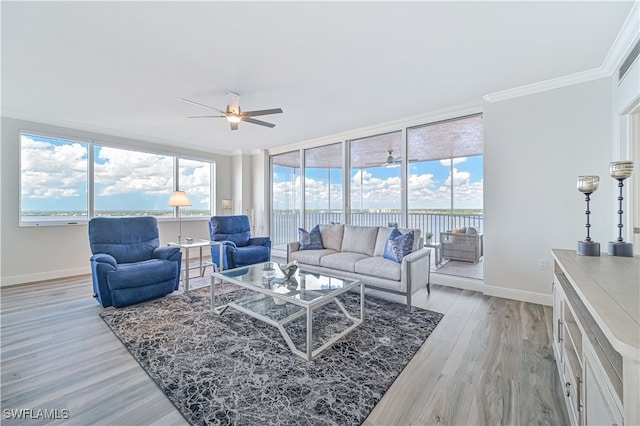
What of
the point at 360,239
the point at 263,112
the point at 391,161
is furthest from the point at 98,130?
the point at 391,161

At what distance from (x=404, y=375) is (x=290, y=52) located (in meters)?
2.78

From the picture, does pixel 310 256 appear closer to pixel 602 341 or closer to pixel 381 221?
pixel 381 221

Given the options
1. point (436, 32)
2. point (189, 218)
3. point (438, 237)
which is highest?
point (436, 32)

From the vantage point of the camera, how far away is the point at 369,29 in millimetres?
2064

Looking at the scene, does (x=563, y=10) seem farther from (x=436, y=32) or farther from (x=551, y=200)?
(x=551, y=200)

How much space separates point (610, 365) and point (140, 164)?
6.57 metres

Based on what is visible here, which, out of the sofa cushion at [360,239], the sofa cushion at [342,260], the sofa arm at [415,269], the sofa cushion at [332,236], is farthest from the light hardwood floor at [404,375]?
the sofa cushion at [332,236]

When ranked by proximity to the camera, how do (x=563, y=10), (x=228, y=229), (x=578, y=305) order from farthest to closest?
(x=228, y=229)
(x=563, y=10)
(x=578, y=305)

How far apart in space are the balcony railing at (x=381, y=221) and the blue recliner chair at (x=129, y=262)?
9.89 ft

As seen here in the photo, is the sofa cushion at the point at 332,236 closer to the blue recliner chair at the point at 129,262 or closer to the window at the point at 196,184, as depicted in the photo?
the blue recliner chair at the point at 129,262

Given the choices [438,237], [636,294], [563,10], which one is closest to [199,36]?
[563,10]

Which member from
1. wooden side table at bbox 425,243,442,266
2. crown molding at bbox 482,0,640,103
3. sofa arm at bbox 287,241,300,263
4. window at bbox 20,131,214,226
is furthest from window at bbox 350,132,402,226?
window at bbox 20,131,214,226

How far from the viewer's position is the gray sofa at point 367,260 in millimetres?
2986

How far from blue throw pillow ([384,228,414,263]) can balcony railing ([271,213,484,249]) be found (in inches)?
68.6
